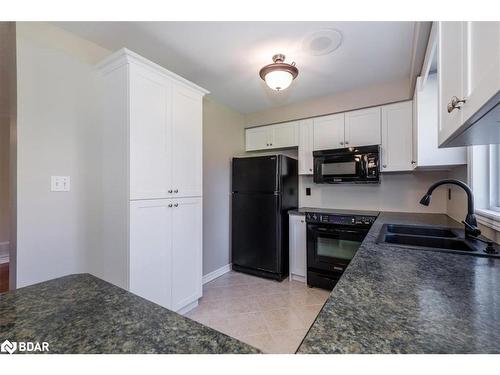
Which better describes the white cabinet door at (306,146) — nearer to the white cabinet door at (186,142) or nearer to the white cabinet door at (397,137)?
the white cabinet door at (397,137)

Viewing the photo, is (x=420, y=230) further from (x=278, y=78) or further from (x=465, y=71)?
(x=278, y=78)

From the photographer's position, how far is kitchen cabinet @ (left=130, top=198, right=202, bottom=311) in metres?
1.76

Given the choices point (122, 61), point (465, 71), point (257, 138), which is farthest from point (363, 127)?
point (122, 61)

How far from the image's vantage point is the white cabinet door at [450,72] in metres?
0.78

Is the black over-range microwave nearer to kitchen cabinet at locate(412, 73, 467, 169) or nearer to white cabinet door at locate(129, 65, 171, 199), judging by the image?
kitchen cabinet at locate(412, 73, 467, 169)

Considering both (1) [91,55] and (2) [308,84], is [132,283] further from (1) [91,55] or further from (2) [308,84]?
(2) [308,84]

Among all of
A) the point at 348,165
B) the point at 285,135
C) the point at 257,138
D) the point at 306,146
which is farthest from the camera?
the point at 257,138

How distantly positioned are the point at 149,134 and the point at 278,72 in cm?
118

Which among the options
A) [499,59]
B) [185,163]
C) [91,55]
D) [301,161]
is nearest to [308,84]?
[301,161]

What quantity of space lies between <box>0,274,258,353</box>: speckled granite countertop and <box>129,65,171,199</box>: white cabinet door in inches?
45.4

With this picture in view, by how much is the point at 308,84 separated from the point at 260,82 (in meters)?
0.55

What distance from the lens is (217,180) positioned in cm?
314

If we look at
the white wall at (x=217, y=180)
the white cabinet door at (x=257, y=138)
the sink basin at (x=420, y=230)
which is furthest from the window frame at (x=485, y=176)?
the white wall at (x=217, y=180)

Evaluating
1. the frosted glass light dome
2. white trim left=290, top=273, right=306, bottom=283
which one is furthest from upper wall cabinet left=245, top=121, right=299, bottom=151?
white trim left=290, top=273, right=306, bottom=283
